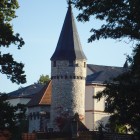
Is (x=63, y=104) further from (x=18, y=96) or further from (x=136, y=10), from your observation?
(x=136, y=10)

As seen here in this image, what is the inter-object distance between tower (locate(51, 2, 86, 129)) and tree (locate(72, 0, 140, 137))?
52170 mm

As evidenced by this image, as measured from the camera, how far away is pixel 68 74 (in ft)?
253

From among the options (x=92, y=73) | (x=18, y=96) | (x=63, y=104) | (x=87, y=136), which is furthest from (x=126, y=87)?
(x=18, y=96)

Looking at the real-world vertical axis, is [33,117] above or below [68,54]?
below

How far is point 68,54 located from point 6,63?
160 ft

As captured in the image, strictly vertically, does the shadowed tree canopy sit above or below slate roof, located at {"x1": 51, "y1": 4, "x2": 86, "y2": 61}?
below

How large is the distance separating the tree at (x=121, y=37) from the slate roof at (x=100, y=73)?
6556 cm

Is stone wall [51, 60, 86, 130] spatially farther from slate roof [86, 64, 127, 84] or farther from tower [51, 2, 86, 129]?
slate roof [86, 64, 127, 84]

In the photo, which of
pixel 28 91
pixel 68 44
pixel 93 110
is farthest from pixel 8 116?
pixel 28 91

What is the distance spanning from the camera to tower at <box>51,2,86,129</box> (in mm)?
75812

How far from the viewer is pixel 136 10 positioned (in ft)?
66.8

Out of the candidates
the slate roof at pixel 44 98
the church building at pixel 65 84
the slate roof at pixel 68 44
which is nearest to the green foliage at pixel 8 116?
the church building at pixel 65 84

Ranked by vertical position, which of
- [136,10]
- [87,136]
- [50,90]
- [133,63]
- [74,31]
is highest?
[74,31]

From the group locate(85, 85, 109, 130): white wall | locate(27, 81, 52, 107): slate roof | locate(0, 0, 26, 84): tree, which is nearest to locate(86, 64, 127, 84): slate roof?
locate(85, 85, 109, 130): white wall
